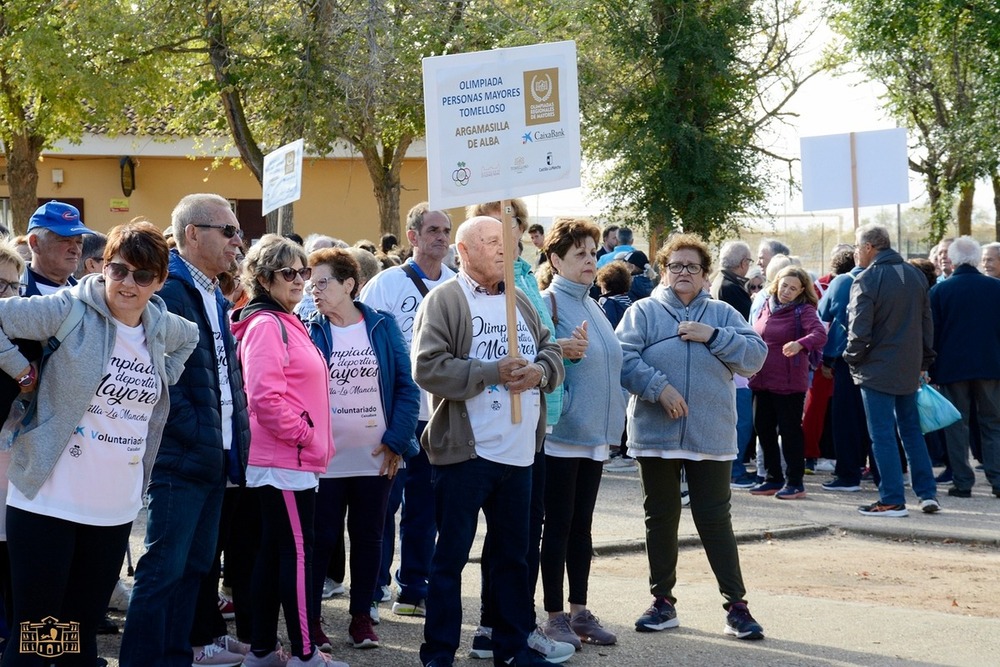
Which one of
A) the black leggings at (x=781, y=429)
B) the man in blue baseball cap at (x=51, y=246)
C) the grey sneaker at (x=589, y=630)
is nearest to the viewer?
the man in blue baseball cap at (x=51, y=246)

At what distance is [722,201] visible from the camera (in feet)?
69.4

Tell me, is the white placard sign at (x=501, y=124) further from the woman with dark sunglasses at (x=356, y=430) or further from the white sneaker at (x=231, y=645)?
the white sneaker at (x=231, y=645)

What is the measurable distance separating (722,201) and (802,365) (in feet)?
35.3

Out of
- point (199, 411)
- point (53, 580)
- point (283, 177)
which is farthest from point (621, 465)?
point (53, 580)

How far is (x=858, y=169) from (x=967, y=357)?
199 cm

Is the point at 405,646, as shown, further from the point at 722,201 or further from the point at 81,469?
the point at 722,201

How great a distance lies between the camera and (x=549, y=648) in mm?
5879

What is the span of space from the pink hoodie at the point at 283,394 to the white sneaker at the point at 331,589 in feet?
5.54

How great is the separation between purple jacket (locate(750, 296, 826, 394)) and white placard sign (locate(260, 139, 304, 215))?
174 inches

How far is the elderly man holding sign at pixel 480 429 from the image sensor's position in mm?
5402

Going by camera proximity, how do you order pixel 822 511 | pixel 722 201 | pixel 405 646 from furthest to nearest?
pixel 722 201
pixel 822 511
pixel 405 646

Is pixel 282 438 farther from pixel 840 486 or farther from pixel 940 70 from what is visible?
pixel 940 70

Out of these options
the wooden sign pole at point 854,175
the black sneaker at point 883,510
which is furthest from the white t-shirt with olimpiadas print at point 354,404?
the wooden sign pole at point 854,175

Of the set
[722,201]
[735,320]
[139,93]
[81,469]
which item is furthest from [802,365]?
[139,93]
